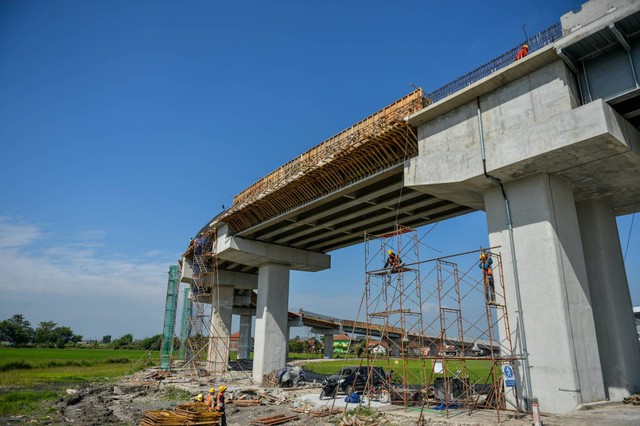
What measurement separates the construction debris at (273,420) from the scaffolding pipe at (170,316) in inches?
1049

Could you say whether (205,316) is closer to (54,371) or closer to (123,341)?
(54,371)

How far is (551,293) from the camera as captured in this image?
12.4m

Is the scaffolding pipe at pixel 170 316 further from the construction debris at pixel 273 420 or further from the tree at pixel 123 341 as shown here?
the tree at pixel 123 341

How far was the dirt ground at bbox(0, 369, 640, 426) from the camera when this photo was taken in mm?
11203

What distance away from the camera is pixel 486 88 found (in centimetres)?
1420

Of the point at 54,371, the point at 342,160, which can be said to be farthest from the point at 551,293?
the point at 54,371

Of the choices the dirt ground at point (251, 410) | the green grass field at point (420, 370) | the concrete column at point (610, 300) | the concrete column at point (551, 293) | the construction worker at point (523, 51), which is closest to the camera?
the dirt ground at point (251, 410)

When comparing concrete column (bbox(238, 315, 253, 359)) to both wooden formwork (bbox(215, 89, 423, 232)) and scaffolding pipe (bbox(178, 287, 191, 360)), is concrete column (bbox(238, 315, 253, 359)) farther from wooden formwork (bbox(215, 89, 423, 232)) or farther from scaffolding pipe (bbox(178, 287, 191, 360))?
wooden formwork (bbox(215, 89, 423, 232))

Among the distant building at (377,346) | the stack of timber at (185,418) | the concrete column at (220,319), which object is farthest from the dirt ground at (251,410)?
the concrete column at (220,319)

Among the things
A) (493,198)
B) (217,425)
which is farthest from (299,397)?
(493,198)

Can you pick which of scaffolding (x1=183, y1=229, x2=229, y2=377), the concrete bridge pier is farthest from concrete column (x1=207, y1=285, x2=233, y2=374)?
the concrete bridge pier

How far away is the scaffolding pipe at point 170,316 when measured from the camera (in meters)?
38.7

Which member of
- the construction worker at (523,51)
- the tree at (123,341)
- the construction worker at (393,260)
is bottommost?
the tree at (123,341)

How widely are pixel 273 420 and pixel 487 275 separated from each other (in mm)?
9202
